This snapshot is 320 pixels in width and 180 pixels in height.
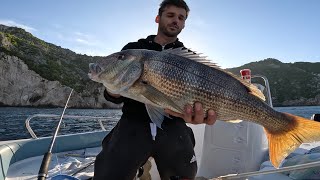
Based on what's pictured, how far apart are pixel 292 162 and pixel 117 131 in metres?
2.94

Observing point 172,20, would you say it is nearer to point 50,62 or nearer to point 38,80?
point 38,80

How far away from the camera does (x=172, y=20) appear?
15.8ft

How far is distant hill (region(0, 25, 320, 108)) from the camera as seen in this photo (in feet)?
327

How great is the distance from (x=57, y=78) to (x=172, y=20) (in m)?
108

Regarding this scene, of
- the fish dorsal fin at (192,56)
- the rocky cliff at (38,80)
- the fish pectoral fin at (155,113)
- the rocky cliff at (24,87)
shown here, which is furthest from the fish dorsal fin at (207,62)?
the rocky cliff at (24,87)

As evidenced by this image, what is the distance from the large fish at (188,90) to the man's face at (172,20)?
1.07 m

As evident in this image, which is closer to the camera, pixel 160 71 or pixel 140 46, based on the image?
pixel 160 71

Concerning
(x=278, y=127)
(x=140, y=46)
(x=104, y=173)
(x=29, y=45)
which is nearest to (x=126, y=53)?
(x=140, y=46)

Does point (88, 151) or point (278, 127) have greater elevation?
point (278, 127)

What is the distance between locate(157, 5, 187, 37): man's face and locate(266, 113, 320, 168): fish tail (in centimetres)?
207

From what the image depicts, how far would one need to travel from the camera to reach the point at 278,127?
12.3ft

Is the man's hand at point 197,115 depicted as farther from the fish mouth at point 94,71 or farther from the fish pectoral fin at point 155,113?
the fish mouth at point 94,71

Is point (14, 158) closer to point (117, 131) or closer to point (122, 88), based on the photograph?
point (117, 131)

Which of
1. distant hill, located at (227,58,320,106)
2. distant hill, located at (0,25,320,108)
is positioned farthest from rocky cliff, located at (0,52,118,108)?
distant hill, located at (227,58,320,106)
